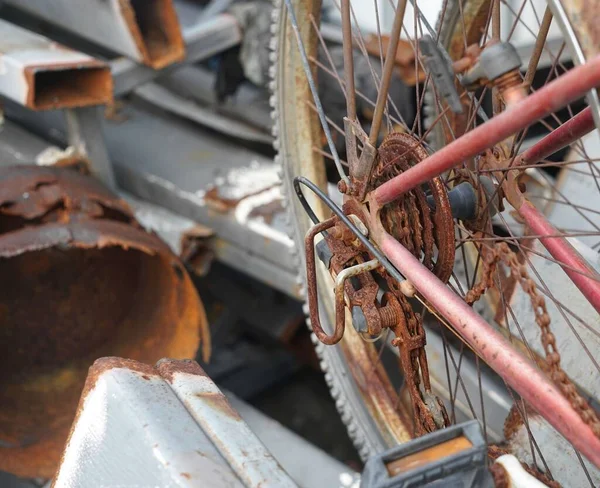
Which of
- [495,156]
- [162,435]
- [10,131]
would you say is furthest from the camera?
[10,131]

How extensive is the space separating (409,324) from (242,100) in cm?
176

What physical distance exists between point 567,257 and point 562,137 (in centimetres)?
18

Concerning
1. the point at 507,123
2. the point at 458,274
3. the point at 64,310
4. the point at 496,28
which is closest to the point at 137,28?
the point at 64,310

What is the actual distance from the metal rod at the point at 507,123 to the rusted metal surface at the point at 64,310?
87 cm

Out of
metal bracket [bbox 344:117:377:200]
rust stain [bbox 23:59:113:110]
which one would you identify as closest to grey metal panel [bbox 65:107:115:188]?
rust stain [bbox 23:59:113:110]

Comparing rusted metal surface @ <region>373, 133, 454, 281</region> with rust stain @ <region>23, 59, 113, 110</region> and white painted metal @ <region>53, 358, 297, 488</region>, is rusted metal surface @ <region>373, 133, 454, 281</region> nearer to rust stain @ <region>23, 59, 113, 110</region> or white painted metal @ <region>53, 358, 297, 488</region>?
white painted metal @ <region>53, 358, 297, 488</region>

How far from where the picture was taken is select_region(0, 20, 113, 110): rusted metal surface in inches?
70.2

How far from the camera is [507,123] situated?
81 centimetres

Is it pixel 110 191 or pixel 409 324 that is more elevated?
pixel 110 191

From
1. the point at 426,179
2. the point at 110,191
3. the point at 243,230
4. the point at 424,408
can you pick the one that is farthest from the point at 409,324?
the point at 110,191

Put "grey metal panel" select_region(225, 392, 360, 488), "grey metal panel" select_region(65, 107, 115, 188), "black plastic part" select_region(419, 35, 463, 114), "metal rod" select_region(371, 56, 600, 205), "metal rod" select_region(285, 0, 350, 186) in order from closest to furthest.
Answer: "metal rod" select_region(371, 56, 600, 205), "black plastic part" select_region(419, 35, 463, 114), "metal rod" select_region(285, 0, 350, 186), "grey metal panel" select_region(225, 392, 360, 488), "grey metal panel" select_region(65, 107, 115, 188)

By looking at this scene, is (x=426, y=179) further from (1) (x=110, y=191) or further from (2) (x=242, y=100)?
(2) (x=242, y=100)

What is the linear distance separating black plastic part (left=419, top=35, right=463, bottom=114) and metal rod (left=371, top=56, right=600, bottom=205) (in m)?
0.11

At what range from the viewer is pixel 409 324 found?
1085 mm
